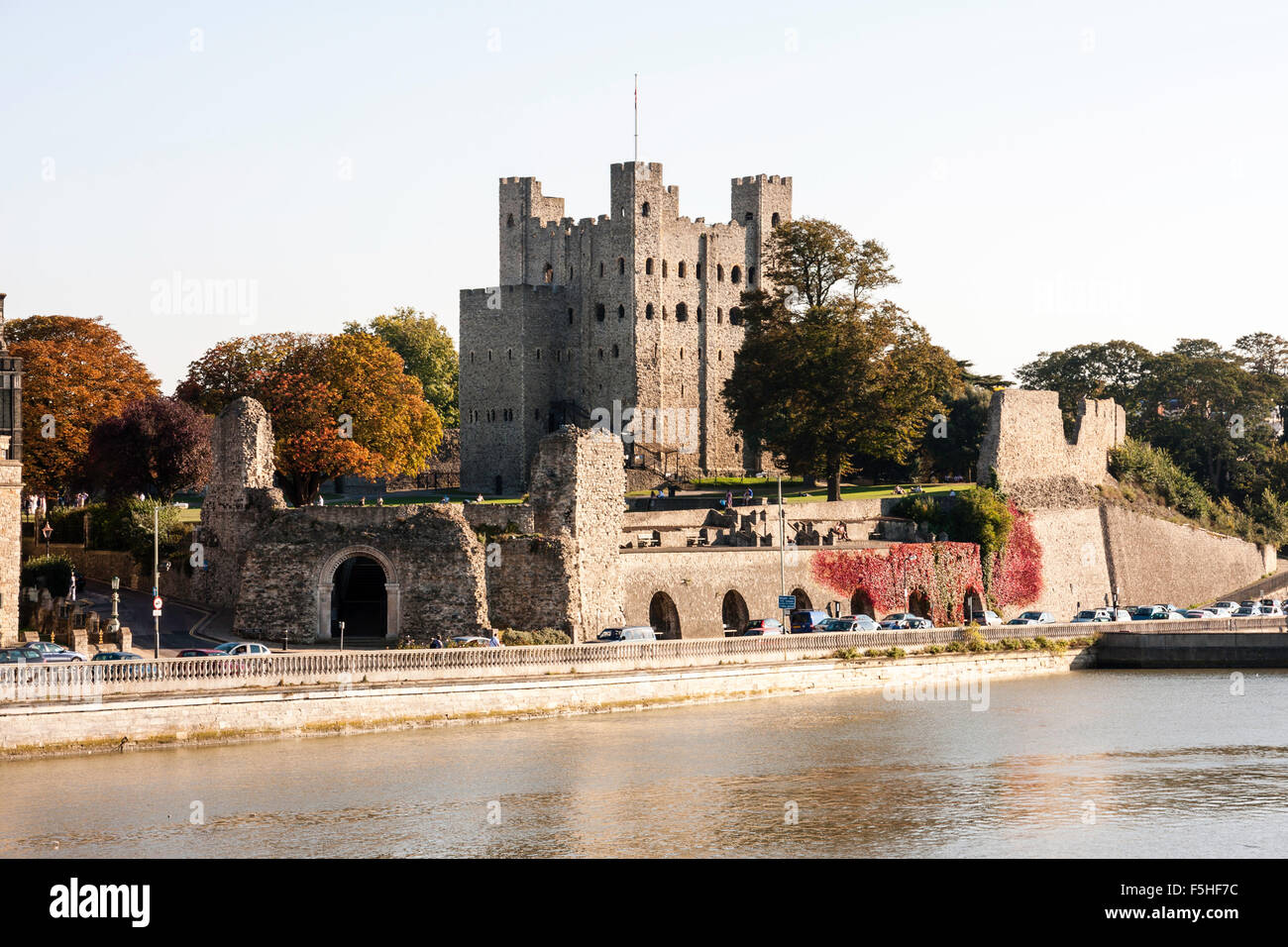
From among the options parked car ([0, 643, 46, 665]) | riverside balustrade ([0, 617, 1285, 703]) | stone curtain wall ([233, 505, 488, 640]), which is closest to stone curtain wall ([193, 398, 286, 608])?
stone curtain wall ([233, 505, 488, 640])

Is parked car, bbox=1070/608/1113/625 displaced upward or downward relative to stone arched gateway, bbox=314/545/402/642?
downward

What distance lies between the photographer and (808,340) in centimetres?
7256

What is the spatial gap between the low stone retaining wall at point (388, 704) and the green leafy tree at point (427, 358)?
65.9 meters

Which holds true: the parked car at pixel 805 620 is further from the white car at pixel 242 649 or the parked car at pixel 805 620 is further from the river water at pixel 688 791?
the white car at pixel 242 649

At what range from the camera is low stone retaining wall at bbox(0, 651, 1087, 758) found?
33562mm

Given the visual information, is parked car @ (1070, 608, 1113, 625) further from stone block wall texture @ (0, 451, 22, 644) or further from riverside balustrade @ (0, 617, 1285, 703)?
stone block wall texture @ (0, 451, 22, 644)

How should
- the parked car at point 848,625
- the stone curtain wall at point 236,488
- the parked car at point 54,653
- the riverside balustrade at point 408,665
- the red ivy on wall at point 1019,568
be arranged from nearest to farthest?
the riverside balustrade at point 408,665
the parked car at point 54,653
the stone curtain wall at point 236,488
the parked car at point 848,625
the red ivy on wall at point 1019,568

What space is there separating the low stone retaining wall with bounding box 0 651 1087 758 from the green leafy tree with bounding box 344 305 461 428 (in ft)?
216

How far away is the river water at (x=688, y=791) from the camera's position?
1101 inches

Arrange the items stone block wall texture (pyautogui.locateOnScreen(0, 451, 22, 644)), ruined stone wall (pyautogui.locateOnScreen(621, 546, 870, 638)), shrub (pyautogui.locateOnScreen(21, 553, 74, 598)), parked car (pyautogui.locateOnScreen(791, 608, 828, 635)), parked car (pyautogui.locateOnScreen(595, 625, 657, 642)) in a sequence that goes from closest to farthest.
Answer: stone block wall texture (pyautogui.locateOnScreen(0, 451, 22, 644))
parked car (pyautogui.locateOnScreen(595, 625, 657, 642))
shrub (pyautogui.locateOnScreen(21, 553, 74, 598))
ruined stone wall (pyautogui.locateOnScreen(621, 546, 870, 638))
parked car (pyautogui.locateOnScreen(791, 608, 828, 635))

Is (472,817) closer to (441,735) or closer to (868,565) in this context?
(441,735)

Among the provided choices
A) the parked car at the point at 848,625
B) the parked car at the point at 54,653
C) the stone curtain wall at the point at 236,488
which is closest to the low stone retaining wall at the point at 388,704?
the parked car at the point at 848,625
